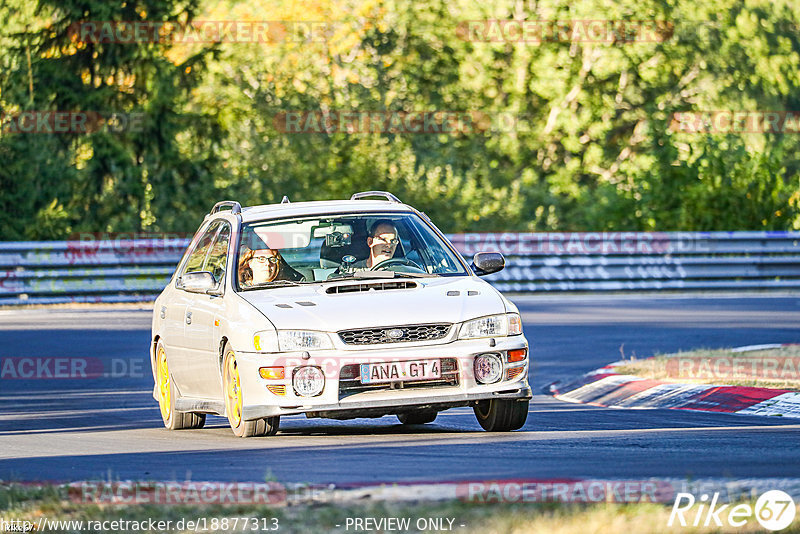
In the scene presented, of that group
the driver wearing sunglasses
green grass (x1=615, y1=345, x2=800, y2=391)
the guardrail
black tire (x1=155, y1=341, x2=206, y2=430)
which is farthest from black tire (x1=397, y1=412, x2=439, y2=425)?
the guardrail

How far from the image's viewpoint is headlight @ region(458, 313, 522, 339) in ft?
33.6

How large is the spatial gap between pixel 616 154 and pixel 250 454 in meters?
43.0

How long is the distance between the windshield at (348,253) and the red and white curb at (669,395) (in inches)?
106

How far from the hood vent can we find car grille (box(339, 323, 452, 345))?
56 centimetres

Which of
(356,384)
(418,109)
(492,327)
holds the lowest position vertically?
(356,384)

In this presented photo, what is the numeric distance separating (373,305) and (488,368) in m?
0.84

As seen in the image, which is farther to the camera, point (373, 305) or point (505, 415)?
point (505, 415)

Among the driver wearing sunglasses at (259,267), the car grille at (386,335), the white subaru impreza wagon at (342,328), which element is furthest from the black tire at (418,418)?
the car grille at (386,335)

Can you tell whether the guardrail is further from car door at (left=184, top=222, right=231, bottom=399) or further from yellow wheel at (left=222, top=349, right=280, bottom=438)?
yellow wheel at (left=222, top=349, right=280, bottom=438)

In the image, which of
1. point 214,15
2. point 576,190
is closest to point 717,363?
point 576,190

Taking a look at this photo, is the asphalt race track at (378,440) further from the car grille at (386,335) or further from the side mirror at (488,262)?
the side mirror at (488,262)

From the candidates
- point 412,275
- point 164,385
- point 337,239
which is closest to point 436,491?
point 412,275

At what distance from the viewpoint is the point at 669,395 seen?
13.5 metres

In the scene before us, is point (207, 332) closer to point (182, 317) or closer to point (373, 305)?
point (182, 317)
